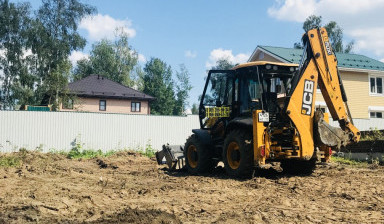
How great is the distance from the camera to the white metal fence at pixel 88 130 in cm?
1683

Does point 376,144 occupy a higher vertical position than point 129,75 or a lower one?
lower

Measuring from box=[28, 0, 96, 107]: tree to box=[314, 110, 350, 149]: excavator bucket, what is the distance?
24718 millimetres

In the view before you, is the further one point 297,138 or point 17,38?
point 17,38

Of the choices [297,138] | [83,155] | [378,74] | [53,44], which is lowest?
[83,155]

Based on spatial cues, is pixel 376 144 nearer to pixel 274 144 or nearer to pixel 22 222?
pixel 274 144

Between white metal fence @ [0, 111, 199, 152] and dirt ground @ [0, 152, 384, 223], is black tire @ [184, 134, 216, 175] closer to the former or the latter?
dirt ground @ [0, 152, 384, 223]

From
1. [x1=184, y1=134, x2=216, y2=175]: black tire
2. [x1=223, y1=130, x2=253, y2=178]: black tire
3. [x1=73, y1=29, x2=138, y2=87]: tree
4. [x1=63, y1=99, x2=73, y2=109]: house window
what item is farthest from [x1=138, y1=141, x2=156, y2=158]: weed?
[x1=73, y1=29, x2=138, y2=87]: tree

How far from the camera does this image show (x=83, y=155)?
17.5 metres

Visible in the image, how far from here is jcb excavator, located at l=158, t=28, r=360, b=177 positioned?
7789 mm

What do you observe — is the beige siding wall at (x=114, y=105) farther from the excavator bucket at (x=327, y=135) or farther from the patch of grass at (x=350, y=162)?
the excavator bucket at (x=327, y=135)

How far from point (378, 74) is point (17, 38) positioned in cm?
2938

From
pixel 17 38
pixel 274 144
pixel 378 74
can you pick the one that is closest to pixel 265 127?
pixel 274 144

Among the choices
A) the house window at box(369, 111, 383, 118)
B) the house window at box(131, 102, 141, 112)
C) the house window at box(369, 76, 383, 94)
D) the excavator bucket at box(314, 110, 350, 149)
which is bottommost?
the excavator bucket at box(314, 110, 350, 149)

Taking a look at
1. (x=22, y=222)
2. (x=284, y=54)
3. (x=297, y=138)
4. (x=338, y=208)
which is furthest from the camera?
(x=284, y=54)
